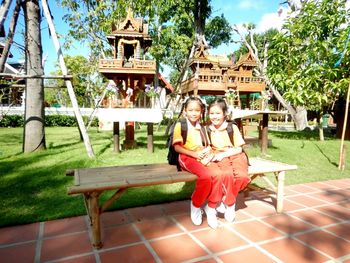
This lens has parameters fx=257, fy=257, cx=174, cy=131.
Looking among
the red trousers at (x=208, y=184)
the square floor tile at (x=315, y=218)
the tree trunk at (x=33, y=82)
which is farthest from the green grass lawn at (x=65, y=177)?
the square floor tile at (x=315, y=218)

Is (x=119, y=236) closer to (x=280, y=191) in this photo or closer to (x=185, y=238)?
(x=185, y=238)

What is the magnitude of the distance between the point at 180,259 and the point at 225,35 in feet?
92.2

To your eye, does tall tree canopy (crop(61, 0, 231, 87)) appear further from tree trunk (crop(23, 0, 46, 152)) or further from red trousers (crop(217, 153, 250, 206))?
red trousers (crop(217, 153, 250, 206))

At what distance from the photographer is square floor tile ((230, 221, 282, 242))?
3314mm

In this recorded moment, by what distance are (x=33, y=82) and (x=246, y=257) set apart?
7.63 meters

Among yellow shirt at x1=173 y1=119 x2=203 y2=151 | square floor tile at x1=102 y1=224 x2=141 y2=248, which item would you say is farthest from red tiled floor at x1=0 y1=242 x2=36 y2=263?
yellow shirt at x1=173 y1=119 x2=203 y2=151

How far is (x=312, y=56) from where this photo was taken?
12.5 meters

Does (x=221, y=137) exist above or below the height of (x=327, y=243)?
above

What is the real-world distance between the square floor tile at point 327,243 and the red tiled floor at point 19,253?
10.6 feet

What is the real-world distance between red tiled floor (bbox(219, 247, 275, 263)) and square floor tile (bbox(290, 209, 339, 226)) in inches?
54.6

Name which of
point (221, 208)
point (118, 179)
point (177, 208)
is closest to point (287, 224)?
point (221, 208)

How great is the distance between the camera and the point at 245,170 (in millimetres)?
3664

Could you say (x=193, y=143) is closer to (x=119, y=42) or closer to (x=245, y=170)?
(x=245, y=170)

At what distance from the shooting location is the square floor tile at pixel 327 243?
3.02 meters
